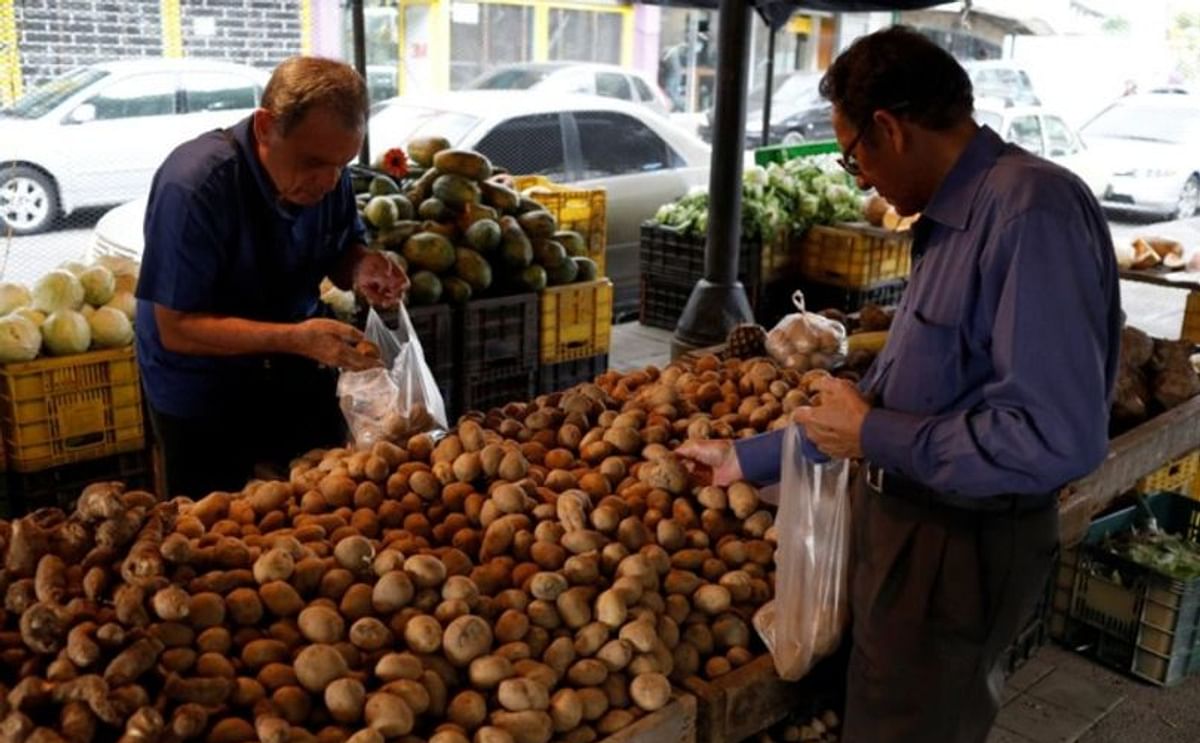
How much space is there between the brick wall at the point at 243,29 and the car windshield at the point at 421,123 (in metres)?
1.14

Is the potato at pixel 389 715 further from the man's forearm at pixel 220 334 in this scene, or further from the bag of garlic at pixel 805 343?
the bag of garlic at pixel 805 343

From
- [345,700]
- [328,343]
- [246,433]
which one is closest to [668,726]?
[345,700]

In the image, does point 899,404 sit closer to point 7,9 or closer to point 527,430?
point 527,430

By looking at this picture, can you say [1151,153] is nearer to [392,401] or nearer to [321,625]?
[392,401]

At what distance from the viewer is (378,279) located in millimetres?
3236

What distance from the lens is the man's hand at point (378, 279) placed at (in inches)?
127

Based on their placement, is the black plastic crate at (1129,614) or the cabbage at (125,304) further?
the cabbage at (125,304)

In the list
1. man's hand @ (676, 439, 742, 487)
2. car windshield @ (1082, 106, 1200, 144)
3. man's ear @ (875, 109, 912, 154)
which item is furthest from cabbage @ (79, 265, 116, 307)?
car windshield @ (1082, 106, 1200, 144)

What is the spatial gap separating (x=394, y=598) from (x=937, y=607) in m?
1.06

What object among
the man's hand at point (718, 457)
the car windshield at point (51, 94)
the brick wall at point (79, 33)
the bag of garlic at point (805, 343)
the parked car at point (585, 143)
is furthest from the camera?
the parked car at point (585, 143)

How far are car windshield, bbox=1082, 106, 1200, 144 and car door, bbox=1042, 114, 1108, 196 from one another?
1.27 meters

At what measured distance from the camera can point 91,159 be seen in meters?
7.42

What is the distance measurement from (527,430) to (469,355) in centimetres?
231

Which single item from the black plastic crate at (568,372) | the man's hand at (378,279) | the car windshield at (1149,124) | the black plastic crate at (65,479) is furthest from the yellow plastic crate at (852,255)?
the car windshield at (1149,124)
